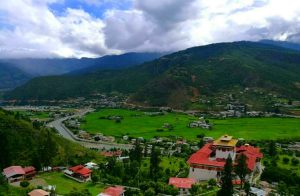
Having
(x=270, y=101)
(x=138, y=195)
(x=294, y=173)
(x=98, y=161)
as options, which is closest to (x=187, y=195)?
(x=138, y=195)

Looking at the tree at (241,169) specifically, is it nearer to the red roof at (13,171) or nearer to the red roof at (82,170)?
the red roof at (82,170)

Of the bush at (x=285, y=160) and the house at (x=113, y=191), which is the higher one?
the bush at (x=285, y=160)

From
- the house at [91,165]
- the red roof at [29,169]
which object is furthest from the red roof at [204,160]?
the red roof at [29,169]

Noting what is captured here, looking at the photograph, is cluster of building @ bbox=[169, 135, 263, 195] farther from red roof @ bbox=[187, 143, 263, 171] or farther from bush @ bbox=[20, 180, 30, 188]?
bush @ bbox=[20, 180, 30, 188]

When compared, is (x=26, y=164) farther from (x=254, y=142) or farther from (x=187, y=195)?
(x=254, y=142)

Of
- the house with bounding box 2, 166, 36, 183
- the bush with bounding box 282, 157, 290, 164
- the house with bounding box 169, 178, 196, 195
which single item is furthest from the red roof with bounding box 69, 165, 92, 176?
the bush with bounding box 282, 157, 290, 164

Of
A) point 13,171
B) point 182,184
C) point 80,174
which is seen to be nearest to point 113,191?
point 182,184
